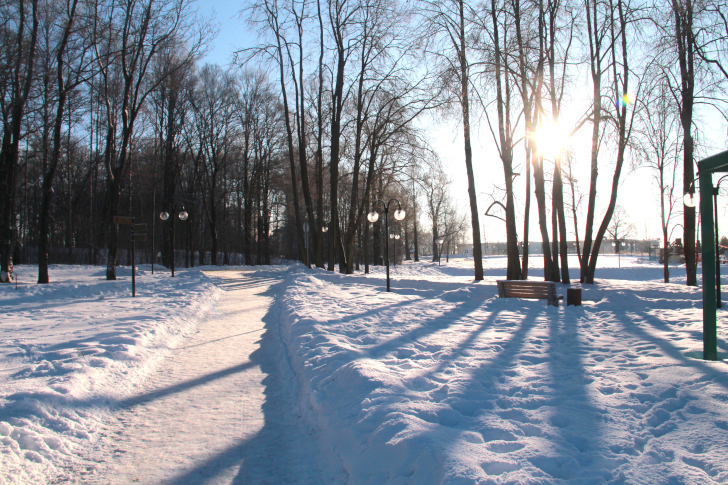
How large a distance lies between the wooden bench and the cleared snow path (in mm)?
7577

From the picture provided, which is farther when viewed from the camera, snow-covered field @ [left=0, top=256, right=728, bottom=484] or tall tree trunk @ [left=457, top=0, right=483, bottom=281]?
tall tree trunk @ [left=457, top=0, right=483, bottom=281]

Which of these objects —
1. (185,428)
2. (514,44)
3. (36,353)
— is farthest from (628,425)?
(514,44)

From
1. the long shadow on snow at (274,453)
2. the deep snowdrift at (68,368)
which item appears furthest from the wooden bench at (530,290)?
the deep snowdrift at (68,368)

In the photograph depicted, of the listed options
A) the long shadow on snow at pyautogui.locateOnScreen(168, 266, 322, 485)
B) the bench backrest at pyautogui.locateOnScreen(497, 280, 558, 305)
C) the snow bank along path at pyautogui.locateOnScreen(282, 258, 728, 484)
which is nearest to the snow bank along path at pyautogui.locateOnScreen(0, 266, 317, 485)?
the long shadow on snow at pyautogui.locateOnScreen(168, 266, 322, 485)

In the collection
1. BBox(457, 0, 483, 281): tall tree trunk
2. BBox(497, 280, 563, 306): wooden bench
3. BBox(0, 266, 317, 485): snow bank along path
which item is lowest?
BBox(0, 266, 317, 485): snow bank along path

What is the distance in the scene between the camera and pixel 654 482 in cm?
254

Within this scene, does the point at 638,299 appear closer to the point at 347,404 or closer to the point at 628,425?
the point at 628,425

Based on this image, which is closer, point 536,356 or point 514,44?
point 536,356

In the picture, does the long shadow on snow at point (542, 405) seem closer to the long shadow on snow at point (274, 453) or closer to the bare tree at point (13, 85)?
the long shadow on snow at point (274, 453)

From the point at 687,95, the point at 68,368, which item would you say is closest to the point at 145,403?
the point at 68,368

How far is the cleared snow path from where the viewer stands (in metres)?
Answer: 3.13

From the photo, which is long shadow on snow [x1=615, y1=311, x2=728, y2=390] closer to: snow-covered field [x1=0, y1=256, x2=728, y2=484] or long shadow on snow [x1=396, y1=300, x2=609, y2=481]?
snow-covered field [x1=0, y1=256, x2=728, y2=484]

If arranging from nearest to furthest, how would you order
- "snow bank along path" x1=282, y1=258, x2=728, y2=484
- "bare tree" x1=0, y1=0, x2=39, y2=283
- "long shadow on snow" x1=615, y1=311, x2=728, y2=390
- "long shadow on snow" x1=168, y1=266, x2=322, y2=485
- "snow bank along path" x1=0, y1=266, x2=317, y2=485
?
"snow bank along path" x1=282, y1=258, x2=728, y2=484, "long shadow on snow" x1=168, y1=266, x2=322, y2=485, "snow bank along path" x1=0, y1=266, x2=317, y2=485, "long shadow on snow" x1=615, y1=311, x2=728, y2=390, "bare tree" x1=0, y1=0, x2=39, y2=283

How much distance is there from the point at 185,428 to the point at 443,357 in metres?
3.36
